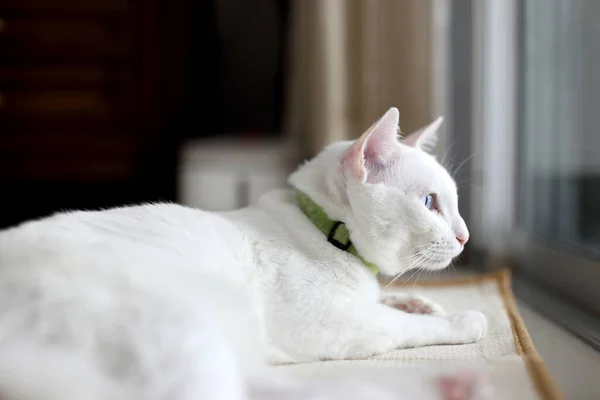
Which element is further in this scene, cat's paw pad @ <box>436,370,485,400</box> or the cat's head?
the cat's head

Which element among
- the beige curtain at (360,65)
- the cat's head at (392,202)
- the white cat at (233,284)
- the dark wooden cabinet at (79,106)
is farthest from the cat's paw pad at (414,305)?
the dark wooden cabinet at (79,106)

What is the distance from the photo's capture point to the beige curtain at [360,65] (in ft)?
5.95

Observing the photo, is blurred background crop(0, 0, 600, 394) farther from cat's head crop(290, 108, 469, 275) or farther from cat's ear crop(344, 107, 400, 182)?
cat's ear crop(344, 107, 400, 182)

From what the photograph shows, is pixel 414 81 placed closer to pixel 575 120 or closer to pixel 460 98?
Result: pixel 460 98

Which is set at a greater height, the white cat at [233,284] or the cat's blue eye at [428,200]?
the cat's blue eye at [428,200]

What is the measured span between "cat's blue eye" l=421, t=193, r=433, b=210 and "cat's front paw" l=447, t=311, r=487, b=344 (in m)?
0.20

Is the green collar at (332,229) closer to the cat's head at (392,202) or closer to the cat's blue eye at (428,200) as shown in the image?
the cat's head at (392,202)

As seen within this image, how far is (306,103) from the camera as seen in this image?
8.00ft

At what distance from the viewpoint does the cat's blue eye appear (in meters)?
0.99

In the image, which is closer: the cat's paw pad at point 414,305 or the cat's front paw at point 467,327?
the cat's front paw at point 467,327

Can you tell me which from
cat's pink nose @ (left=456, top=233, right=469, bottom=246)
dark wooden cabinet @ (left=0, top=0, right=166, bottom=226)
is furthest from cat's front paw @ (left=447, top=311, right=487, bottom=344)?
dark wooden cabinet @ (left=0, top=0, right=166, bottom=226)

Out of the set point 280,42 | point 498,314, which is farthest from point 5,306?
point 280,42

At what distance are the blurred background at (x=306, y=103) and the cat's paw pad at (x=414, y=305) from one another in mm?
310

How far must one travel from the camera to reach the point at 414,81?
1.82m
